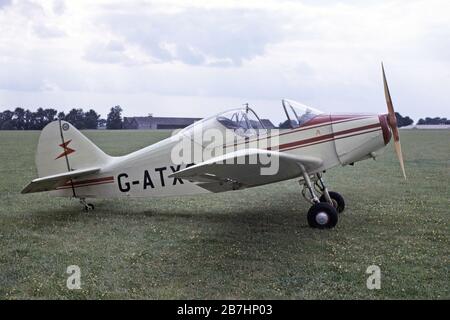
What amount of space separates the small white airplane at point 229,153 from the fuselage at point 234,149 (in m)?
0.01

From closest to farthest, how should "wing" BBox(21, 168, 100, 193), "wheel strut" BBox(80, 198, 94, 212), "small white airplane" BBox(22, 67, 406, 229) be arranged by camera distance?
"small white airplane" BBox(22, 67, 406, 229)
"wing" BBox(21, 168, 100, 193)
"wheel strut" BBox(80, 198, 94, 212)

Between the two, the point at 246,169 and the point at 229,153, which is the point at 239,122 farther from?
the point at 246,169

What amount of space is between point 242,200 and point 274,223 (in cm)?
228

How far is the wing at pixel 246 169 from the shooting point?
5527mm

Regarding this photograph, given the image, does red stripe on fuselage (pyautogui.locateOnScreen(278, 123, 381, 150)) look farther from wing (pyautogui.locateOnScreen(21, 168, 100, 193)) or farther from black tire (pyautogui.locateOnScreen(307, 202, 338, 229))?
wing (pyautogui.locateOnScreen(21, 168, 100, 193))

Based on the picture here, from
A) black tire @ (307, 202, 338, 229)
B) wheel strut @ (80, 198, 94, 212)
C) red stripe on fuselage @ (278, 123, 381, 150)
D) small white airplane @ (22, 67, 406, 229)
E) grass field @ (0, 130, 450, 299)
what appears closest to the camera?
grass field @ (0, 130, 450, 299)

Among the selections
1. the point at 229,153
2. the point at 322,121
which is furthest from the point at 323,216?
the point at 229,153

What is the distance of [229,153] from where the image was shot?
→ 244 inches

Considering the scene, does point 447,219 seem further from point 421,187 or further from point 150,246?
point 150,246

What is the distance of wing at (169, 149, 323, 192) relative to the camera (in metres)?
5.53

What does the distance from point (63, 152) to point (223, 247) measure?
3784mm

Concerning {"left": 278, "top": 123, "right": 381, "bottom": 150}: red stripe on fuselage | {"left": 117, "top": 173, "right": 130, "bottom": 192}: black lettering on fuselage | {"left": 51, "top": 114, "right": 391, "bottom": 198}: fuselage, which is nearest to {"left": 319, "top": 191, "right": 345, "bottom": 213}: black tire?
{"left": 51, "top": 114, "right": 391, "bottom": 198}: fuselage

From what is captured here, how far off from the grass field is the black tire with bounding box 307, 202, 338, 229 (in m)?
0.14

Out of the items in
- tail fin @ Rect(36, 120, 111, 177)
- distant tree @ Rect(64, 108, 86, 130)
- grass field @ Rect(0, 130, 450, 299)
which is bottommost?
grass field @ Rect(0, 130, 450, 299)
